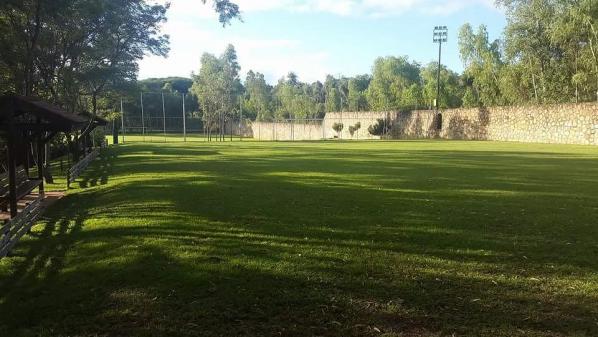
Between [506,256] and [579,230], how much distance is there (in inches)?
80.9

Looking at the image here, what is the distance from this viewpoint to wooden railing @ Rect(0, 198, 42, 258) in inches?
291

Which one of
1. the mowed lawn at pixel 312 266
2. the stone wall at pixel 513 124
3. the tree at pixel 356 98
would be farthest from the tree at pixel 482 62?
the mowed lawn at pixel 312 266

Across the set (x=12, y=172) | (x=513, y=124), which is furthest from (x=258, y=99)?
(x=12, y=172)

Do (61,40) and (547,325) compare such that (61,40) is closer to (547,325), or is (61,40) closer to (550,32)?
(547,325)

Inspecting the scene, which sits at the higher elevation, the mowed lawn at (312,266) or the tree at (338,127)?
the tree at (338,127)

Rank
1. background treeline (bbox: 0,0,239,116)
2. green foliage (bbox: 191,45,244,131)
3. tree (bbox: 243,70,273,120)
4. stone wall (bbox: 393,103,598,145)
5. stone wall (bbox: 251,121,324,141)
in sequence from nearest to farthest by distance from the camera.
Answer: background treeline (bbox: 0,0,239,116) < stone wall (bbox: 393,103,598,145) < stone wall (bbox: 251,121,324,141) < green foliage (bbox: 191,45,244,131) < tree (bbox: 243,70,273,120)

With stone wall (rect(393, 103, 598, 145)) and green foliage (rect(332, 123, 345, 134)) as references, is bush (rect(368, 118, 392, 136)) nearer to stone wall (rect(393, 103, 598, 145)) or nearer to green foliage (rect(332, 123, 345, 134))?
stone wall (rect(393, 103, 598, 145))

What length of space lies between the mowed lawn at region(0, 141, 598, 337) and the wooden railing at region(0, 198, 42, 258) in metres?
0.20

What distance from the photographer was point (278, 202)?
10633mm

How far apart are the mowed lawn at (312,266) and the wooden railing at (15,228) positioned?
20cm

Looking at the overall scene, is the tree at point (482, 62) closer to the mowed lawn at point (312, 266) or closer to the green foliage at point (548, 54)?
the green foliage at point (548, 54)

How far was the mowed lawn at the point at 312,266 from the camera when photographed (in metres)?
4.69

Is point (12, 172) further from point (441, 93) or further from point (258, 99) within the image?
point (258, 99)

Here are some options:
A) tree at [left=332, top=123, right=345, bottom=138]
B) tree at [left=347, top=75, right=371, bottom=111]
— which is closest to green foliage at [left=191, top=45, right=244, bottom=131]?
tree at [left=332, top=123, right=345, bottom=138]
